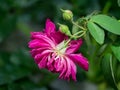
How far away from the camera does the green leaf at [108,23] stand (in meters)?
0.87

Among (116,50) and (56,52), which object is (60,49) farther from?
(116,50)

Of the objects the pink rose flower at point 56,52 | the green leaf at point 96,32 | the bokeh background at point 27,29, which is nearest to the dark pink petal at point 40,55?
the pink rose flower at point 56,52

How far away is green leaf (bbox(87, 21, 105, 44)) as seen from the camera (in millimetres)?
855

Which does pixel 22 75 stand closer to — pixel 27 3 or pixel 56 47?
pixel 27 3

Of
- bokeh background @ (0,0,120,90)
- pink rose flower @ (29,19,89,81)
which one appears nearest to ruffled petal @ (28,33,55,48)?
pink rose flower @ (29,19,89,81)

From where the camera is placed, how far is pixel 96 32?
861mm

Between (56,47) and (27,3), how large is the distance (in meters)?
0.73

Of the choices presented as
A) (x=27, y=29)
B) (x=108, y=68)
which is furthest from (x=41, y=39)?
(x=27, y=29)

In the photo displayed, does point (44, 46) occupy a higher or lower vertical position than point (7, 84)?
higher

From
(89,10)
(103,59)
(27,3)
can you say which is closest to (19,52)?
(27,3)

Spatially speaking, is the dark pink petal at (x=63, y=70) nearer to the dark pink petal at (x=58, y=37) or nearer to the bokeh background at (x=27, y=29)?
the dark pink petal at (x=58, y=37)

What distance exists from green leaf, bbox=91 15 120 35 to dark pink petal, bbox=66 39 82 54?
0.06 meters

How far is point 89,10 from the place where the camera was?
4.87 ft

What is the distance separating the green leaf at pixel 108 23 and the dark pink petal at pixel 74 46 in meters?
0.06
